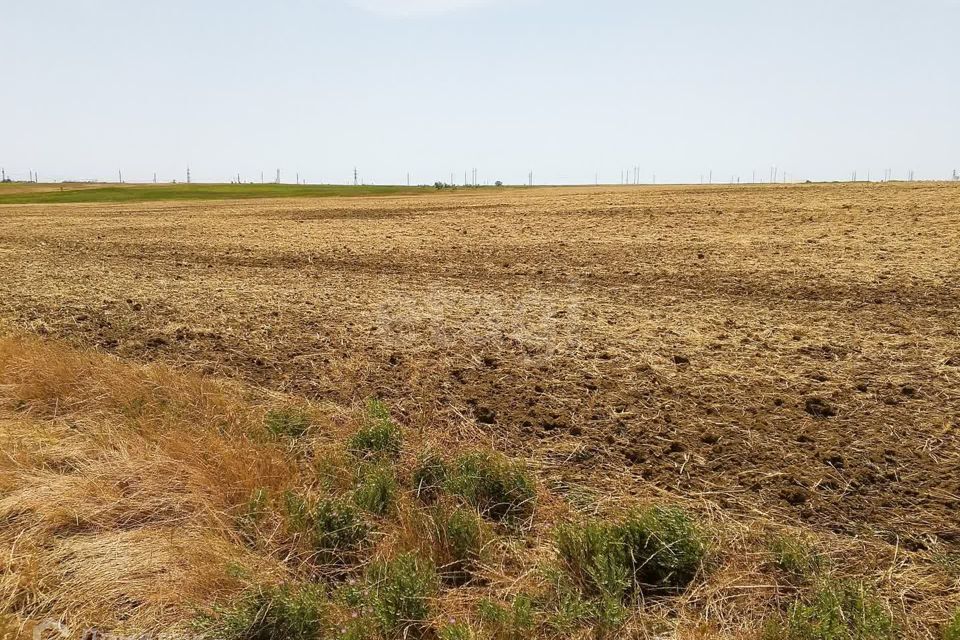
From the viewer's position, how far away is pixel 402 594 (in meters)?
3.40

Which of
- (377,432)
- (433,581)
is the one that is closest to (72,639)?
(433,581)

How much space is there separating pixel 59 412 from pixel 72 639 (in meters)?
3.54

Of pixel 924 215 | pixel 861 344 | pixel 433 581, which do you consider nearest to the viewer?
pixel 433 581

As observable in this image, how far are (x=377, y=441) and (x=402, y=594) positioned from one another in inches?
81.1

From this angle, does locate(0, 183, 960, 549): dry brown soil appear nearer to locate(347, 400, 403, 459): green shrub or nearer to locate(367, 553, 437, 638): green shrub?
locate(347, 400, 403, 459): green shrub

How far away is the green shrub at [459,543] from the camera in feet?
12.6

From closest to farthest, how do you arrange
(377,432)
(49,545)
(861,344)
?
(49,545) < (377,432) < (861,344)

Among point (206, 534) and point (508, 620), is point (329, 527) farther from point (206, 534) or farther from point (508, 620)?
point (508, 620)

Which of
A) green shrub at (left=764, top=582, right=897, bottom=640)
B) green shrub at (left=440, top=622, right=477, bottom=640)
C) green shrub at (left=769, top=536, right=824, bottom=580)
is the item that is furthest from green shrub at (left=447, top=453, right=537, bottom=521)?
green shrub at (left=764, top=582, right=897, bottom=640)

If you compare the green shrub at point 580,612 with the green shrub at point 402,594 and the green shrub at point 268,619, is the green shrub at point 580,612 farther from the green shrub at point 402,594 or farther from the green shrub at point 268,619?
the green shrub at point 268,619

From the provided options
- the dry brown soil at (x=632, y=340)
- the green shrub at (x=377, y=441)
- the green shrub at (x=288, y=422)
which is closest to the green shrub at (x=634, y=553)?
the dry brown soil at (x=632, y=340)

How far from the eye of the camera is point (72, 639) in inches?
128

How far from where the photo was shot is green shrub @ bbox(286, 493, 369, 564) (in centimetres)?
398

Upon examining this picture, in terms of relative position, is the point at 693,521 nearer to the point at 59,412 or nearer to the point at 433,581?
the point at 433,581
